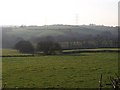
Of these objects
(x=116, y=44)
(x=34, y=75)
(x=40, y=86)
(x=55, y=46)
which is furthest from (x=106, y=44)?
(x=40, y=86)

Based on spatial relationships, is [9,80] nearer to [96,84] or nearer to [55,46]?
[96,84]

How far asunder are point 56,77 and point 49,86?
21.4 ft

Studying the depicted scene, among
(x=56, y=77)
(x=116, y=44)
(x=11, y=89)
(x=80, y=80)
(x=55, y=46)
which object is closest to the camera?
(x=11, y=89)

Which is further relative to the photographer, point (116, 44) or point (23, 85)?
point (116, 44)

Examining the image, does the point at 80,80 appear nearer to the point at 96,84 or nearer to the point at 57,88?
the point at 96,84

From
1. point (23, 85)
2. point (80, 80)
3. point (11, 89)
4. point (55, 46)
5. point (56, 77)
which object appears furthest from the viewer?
point (55, 46)

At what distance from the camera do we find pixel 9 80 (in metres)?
34.7

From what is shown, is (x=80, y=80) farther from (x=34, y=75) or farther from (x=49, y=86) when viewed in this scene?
(x=34, y=75)

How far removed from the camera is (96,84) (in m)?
31.0

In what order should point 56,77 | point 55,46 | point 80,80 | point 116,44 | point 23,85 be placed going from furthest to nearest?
point 116,44 → point 55,46 → point 56,77 → point 80,80 → point 23,85

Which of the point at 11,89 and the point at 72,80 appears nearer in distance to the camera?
the point at 11,89

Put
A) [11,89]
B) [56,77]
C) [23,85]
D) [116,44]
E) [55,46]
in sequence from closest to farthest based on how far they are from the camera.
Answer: [11,89], [23,85], [56,77], [55,46], [116,44]

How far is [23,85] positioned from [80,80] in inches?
269

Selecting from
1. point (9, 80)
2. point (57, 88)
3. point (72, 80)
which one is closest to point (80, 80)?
point (72, 80)
